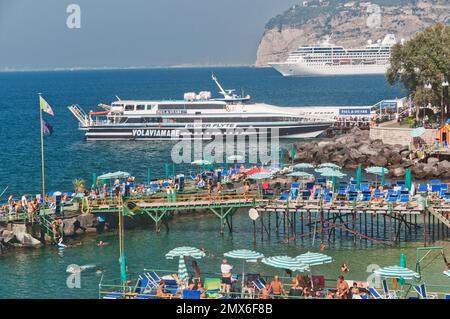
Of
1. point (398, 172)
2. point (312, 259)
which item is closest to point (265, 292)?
point (312, 259)

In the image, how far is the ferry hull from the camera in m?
82.8

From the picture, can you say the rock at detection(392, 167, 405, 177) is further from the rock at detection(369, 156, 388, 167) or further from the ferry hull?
the ferry hull

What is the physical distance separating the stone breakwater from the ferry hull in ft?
37.9

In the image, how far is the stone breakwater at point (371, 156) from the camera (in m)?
57.8

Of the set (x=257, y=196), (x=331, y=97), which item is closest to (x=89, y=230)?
(x=257, y=196)

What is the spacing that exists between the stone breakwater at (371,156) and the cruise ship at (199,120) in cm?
1188

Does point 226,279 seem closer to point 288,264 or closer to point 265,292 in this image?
point 265,292

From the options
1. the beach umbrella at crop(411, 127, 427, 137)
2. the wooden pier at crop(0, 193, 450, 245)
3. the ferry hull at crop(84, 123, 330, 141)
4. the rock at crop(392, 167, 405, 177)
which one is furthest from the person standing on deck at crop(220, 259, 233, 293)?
the ferry hull at crop(84, 123, 330, 141)

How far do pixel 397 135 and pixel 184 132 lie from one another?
927 inches

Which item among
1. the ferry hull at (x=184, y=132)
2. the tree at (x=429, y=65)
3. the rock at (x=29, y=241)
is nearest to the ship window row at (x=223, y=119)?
the ferry hull at (x=184, y=132)

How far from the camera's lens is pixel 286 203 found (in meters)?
40.3

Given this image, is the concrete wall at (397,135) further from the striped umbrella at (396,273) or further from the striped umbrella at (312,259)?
the striped umbrella at (396,273)

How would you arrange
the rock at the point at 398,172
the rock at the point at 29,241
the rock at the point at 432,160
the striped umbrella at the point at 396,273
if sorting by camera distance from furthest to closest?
the rock at the point at 432,160
the rock at the point at 398,172
the rock at the point at 29,241
the striped umbrella at the point at 396,273

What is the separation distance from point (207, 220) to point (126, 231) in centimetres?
442
